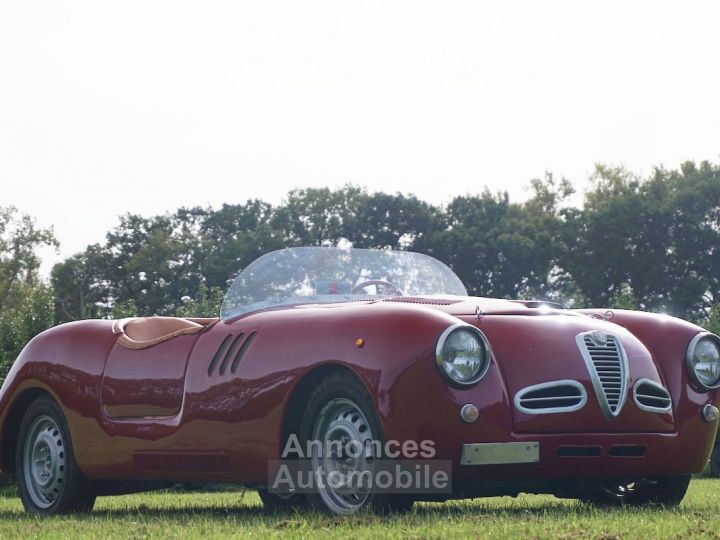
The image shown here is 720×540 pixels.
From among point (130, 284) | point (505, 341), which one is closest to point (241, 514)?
point (505, 341)

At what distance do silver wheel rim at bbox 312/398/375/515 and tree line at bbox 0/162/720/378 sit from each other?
5366cm

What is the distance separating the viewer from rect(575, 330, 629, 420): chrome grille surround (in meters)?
6.33

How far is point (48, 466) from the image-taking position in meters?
8.41

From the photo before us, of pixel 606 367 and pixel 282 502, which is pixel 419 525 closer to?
pixel 606 367

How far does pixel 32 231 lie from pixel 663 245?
42780 millimetres

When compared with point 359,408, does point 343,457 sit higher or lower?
lower

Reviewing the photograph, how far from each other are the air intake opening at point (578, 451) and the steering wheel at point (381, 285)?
7.85 feet

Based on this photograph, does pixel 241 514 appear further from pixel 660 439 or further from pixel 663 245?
pixel 663 245

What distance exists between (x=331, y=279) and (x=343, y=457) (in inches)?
85.3

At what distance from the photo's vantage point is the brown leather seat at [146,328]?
8.05 metres

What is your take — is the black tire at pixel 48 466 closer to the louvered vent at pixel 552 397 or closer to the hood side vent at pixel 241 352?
the hood side vent at pixel 241 352

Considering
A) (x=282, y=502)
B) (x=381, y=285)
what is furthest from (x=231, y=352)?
(x=381, y=285)

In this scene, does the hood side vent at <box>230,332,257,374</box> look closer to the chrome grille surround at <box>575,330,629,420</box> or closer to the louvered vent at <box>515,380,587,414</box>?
the louvered vent at <box>515,380,587,414</box>

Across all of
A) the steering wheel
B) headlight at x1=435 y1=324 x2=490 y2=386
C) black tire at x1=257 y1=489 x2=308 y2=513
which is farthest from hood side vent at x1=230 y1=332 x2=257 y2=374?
headlight at x1=435 y1=324 x2=490 y2=386
